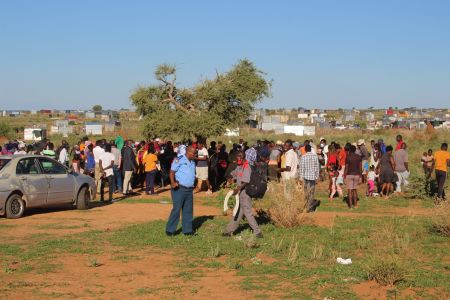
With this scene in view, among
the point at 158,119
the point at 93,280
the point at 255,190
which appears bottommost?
the point at 93,280

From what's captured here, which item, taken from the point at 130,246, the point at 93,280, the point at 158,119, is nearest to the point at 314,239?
the point at 130,246

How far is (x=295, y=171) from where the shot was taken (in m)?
18.0

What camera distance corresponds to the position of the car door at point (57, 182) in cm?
1641

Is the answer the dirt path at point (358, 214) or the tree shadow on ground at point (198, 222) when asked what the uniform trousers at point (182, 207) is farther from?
the dirt path at point (358, 214)

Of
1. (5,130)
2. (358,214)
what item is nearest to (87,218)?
(358,214)

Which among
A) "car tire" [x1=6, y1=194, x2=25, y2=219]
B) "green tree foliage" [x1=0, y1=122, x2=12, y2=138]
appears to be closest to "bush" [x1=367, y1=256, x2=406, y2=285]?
"car tire" [x1=6, y1=194, x2=25, y2=219]

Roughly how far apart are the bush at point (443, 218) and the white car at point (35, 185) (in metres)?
9.24

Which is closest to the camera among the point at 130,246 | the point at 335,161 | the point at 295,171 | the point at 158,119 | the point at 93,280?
the point at 93,280

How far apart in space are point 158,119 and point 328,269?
19330mm

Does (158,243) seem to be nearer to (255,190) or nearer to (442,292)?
(255,190)

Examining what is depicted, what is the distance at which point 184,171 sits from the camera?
12750 mm

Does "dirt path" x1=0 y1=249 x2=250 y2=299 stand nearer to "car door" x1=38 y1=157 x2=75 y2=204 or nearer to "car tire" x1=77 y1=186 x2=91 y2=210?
"car door" x1=38 y1=157 x2=75 y2=204

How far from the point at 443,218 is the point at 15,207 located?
32.2 feet

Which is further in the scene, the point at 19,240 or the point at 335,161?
the point at 335,161
